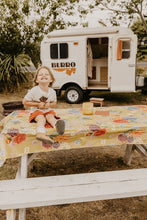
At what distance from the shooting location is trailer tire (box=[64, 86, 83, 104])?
7.99m

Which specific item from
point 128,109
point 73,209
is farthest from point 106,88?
point 73,209

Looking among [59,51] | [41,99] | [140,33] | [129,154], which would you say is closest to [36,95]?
[41,99]

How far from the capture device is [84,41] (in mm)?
7488

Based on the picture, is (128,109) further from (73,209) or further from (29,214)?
(29,214)

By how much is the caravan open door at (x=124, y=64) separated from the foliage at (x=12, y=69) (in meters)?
3.49

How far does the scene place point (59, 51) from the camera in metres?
7.76

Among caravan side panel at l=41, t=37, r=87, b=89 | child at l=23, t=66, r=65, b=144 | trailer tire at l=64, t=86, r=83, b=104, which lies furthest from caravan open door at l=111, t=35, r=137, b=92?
child at l=23, t=66, r=65, b=144

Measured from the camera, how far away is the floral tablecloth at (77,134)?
6.66 feet

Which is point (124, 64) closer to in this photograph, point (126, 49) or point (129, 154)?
point (126, 49)

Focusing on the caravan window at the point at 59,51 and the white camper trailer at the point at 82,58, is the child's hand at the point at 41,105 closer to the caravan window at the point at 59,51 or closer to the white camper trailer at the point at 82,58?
the white camper trailer at the point at 82,58

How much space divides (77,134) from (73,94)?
19.9ft

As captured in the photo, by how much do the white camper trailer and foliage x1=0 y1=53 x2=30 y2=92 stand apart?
3.97 feet

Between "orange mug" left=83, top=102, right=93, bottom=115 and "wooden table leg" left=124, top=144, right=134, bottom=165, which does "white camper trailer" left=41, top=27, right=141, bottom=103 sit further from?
"orange mug" left=83, top=102, right=93, bottom=115

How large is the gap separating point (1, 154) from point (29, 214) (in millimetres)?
801
